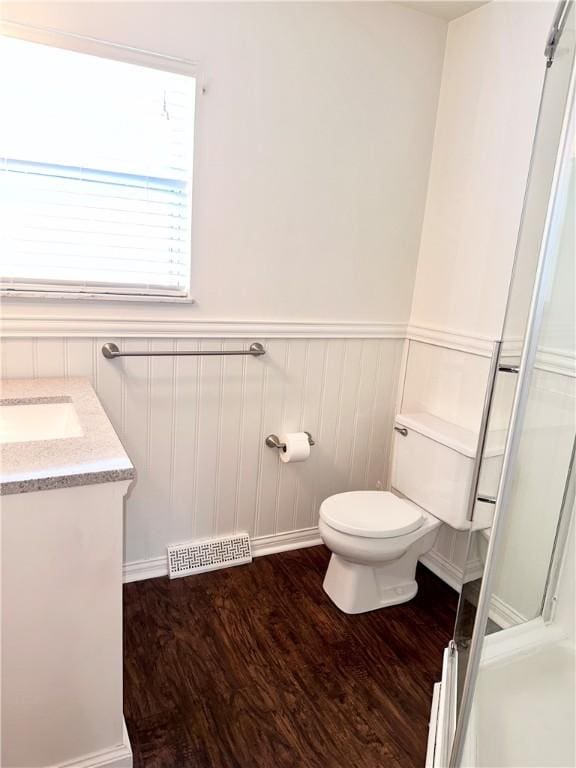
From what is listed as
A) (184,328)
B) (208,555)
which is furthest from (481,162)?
(208,555)

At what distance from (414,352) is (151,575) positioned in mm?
1568

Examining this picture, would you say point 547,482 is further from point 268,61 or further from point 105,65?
point 105,65

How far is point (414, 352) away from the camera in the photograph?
263 cm

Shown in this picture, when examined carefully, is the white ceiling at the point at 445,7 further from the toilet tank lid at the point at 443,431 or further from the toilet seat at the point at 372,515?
the toilet seat at the point at 372,515

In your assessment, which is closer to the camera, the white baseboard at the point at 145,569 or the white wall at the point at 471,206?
the white wall at the point at 471,206

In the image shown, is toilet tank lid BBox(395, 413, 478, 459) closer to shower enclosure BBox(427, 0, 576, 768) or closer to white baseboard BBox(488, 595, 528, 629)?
shower enclosure BBox(427, 0, 576, 768)

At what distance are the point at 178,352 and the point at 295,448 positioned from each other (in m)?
0.66

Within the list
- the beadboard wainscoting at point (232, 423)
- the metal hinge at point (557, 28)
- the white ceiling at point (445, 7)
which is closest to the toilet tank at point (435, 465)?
the beadboard wainscoting at point (232, 423)

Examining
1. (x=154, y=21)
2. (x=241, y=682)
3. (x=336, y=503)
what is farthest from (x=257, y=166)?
(x=241, y=682)

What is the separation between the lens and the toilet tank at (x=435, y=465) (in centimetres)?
210

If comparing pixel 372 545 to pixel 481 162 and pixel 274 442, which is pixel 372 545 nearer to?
pixel 274 442

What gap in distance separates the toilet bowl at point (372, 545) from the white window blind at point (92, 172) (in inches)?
43.5

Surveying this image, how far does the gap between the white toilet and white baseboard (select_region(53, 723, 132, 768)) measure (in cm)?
96

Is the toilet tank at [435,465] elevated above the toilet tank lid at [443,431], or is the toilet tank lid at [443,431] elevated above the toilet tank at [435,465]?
the toilet tank lid at [443,431]
